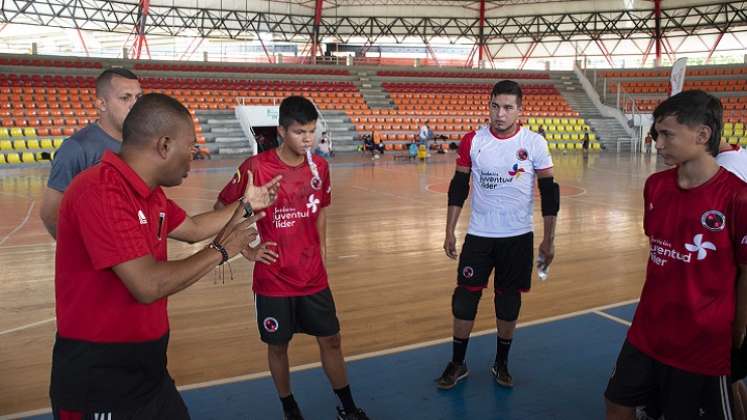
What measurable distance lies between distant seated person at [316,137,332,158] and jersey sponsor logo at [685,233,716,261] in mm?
18917

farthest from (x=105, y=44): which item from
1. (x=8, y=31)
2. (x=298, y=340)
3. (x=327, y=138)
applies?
(x=298, y=340)

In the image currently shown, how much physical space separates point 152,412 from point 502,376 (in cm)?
229

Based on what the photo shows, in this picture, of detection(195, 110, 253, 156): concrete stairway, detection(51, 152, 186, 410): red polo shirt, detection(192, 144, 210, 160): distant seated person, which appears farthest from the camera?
detection(195, 110, 253, 156): concrete stairway

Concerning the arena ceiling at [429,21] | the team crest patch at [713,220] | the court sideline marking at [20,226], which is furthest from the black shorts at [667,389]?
the arena ceiling at [429,21]

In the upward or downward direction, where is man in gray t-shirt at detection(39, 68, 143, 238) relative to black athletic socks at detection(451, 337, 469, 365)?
upward

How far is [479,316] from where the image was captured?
4.88 meters

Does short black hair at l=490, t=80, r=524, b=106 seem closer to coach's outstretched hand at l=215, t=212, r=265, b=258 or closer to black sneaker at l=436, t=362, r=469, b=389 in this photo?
black sneaker at l=436, t=362, r=469, b=389

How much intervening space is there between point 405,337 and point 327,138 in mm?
19566

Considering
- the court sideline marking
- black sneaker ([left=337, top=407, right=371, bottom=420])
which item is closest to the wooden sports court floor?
the court sideline marking

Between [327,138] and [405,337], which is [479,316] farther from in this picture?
[327,138]

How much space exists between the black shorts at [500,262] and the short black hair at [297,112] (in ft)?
4.32

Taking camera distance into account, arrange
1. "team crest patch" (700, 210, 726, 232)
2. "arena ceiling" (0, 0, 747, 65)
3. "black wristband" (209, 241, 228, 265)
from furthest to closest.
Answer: "arena ceiling" (0, 0, 747, 65) → "team crest patch" (700, 210, 726, 232) → "black wristband" (209, 241, 228, 265)

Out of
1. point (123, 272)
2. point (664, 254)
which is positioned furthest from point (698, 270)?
point (123, 272)

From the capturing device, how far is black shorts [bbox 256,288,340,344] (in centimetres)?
294
